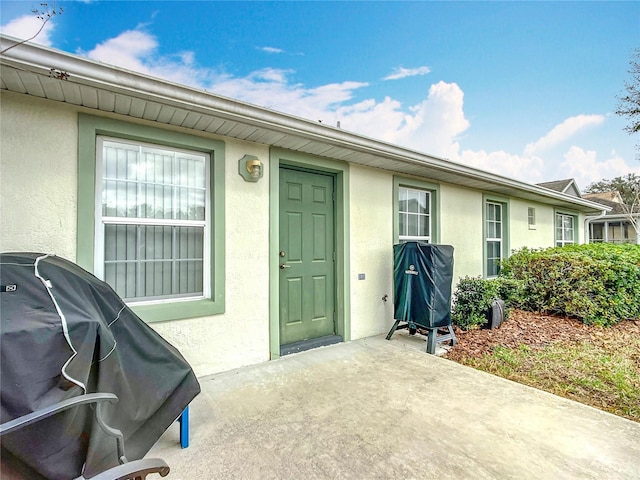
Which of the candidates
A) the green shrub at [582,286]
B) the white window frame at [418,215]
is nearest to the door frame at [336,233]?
the white window frame at [418,215]

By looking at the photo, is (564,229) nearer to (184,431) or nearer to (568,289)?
(568,289)

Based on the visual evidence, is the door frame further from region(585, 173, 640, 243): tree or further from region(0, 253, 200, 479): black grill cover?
region(585, 173, 640, 243): tree

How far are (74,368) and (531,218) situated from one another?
928cm

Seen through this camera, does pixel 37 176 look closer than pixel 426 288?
Yes

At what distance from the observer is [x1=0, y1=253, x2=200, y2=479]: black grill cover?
4.32 feet

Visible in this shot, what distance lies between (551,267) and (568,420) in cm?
433

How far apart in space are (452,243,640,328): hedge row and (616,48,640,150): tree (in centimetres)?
1049

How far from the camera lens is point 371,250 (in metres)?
4.68

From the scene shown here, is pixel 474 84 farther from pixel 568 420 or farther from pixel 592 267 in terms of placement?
pixel 568 420

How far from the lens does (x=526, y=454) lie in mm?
2053

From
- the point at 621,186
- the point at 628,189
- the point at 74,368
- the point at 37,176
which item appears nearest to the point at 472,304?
the point at 74,368

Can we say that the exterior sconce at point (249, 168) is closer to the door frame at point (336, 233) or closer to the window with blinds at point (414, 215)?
the door frame at point (336, 233)

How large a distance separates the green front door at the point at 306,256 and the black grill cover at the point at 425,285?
3.33 feet

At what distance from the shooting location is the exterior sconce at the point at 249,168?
346 cm
